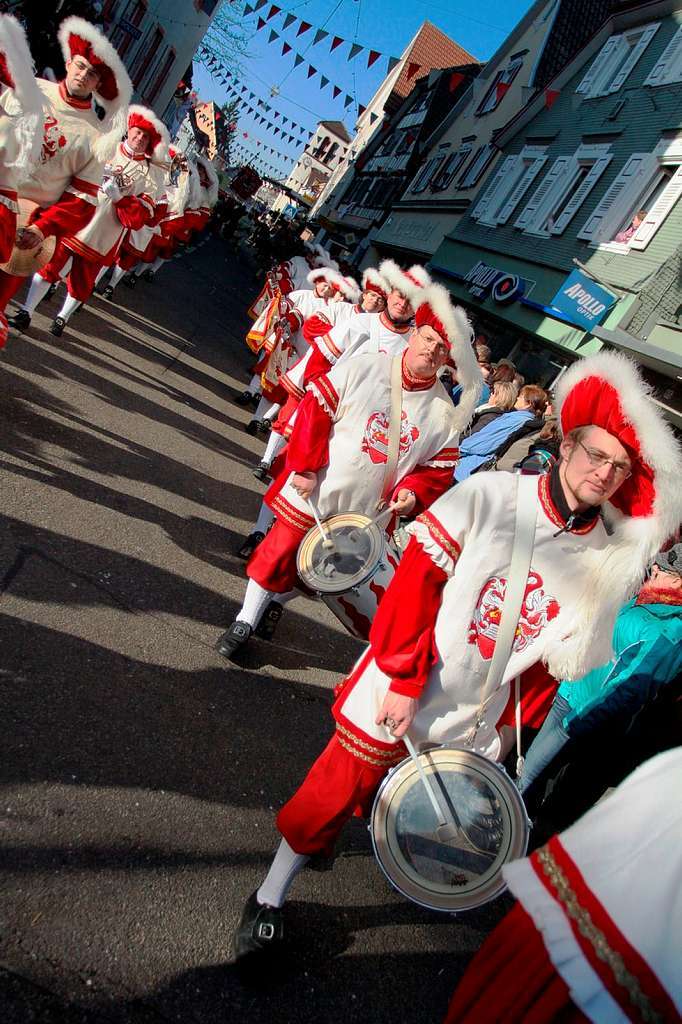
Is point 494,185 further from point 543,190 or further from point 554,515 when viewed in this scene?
point 554,515

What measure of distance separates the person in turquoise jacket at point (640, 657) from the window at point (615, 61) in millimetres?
20121

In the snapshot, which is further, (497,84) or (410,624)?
(497,84)

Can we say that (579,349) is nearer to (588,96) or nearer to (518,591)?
(588,96)

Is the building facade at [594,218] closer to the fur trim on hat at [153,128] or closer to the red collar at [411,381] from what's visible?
the fur trim on hat at [153,128]

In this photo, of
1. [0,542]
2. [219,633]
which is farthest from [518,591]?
[0,542]

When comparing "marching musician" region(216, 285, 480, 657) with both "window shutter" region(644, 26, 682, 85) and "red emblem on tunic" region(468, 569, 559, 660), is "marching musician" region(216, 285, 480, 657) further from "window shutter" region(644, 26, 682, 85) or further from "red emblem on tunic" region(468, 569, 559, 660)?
"window shutter" region(644, 26, 682, 85)

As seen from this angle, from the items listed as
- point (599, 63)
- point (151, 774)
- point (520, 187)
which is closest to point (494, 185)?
point (520, 187)

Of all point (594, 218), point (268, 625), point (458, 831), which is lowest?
point (268, 625)

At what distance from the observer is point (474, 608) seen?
2311 millimetres

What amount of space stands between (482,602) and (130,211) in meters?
6.31

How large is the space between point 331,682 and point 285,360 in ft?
15.2

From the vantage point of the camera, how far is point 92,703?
3105 mm

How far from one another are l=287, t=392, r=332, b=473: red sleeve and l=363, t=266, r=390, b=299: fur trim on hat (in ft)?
7.27

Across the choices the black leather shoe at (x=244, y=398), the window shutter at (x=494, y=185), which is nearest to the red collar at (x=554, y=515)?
the black leather shoe at (x=244, y=398)
